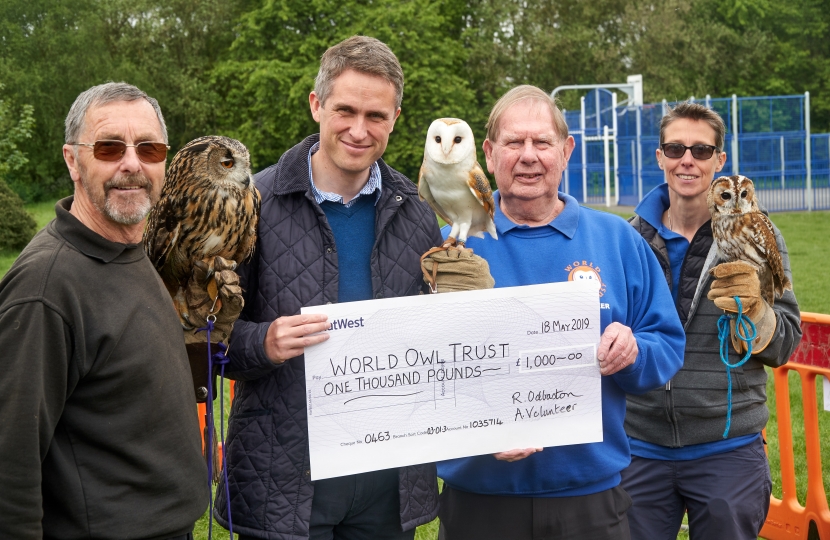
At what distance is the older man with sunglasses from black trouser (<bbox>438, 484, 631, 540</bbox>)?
984 mm

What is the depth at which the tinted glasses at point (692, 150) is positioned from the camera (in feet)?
11.8

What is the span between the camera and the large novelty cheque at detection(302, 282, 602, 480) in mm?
2713

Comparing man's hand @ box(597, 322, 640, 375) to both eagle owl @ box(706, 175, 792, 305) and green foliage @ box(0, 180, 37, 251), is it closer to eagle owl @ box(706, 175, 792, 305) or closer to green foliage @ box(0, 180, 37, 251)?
eagle owl @ box(706, 175, 792, 305)

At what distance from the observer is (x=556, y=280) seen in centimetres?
302

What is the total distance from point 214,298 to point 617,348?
4.43ft

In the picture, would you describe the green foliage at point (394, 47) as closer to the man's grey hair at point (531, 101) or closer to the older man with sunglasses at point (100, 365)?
the man's grey hair at point (531, 101)

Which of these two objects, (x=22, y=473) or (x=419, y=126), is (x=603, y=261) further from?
(x=419, y=126)

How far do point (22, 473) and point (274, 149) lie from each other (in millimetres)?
39364

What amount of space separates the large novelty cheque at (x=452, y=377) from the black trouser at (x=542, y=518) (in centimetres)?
23

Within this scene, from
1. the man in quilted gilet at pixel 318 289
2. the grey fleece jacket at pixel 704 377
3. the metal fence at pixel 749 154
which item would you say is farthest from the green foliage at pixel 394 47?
the man in quilted gilet at pixel 318 289

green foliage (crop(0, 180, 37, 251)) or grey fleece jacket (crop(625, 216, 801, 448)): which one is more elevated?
green foliage (crop(0, 180, 37, 251))

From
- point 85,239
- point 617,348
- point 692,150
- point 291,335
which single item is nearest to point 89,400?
point 85,239

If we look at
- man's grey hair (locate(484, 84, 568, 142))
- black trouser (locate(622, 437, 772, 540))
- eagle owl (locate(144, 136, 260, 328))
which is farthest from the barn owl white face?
black trouser (locate(622, 437, 772, 540))

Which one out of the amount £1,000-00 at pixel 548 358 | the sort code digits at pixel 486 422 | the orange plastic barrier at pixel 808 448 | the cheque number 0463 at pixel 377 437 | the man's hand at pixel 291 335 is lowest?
the orange plastic barrier at pixel 808 448
